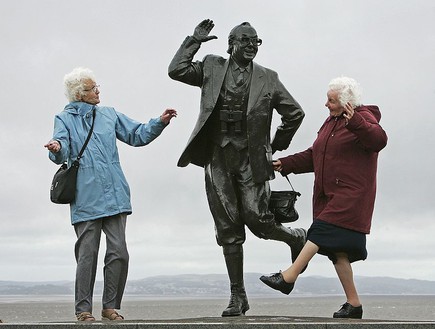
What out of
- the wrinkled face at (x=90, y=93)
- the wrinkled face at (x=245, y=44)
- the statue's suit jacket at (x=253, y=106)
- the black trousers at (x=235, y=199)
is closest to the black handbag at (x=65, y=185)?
the wrinkled face at (x=90, y=93)

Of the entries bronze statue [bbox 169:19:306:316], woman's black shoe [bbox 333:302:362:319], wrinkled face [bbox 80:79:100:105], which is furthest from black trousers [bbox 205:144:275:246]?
wrinkled face [bbox 80:79:100:105]

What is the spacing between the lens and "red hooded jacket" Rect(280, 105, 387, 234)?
9.07 metres

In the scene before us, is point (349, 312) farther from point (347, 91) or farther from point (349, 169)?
point (347, 91)

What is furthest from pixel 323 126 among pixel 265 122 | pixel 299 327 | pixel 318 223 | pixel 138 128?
pixel 299 327

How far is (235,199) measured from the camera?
982cm

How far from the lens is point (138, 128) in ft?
33.1

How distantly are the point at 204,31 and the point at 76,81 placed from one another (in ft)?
5.14

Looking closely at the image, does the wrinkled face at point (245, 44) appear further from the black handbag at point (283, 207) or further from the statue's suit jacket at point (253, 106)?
the black handbag at point (283, 207)

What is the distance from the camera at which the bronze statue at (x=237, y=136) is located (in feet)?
32.1

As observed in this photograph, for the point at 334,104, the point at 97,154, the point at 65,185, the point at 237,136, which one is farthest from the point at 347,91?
the point at 65,185

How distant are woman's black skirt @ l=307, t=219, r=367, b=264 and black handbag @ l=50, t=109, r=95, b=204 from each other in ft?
8.37

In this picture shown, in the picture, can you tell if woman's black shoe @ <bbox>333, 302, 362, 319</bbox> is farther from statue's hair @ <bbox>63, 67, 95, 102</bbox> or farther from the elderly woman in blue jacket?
statue's hair @ <bbox>63, 67, 95, 102</bbox>

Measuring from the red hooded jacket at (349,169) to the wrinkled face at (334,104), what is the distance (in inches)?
3.4

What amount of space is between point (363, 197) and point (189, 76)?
2.47 m
